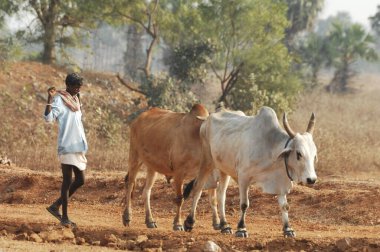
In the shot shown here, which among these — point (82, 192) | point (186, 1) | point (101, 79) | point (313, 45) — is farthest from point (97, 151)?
point (313, 45)

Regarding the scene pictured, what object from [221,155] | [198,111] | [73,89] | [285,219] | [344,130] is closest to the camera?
[285,219]

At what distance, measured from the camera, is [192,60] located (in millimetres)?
24750

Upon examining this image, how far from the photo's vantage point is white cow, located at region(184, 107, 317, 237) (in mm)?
7461

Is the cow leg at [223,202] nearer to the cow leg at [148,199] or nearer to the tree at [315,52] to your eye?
the cow leg at [148,199]

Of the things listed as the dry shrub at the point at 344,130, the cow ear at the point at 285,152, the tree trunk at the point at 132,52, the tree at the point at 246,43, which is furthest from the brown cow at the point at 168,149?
the tree trunk at the point at 132,52

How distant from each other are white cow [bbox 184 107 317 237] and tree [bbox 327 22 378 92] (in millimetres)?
29849

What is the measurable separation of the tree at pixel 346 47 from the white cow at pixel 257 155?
29849mm

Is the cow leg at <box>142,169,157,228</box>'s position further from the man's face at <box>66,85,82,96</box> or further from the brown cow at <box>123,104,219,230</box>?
the man's face at <box>66,85,82,96</box>

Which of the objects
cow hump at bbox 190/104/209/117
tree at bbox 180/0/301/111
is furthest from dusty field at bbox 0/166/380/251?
tree at bbox 180/0/301/111

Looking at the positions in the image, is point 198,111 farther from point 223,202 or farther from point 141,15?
point 141,15

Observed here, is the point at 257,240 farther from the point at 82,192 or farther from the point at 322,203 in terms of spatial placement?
the point at 82,192

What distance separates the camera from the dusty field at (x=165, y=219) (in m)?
7.26

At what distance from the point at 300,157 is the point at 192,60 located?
57.6ft

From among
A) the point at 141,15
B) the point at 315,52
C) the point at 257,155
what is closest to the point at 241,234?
the point at 257,155
